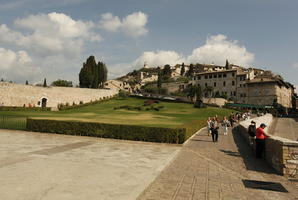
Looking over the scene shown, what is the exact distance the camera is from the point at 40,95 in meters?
55.8

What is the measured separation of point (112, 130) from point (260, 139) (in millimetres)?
11078

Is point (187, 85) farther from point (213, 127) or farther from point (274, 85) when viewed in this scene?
point (213, 127)

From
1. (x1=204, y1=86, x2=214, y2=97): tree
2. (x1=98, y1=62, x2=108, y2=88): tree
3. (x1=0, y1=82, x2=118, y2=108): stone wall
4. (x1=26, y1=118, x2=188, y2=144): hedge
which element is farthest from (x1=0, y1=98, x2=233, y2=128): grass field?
(x1=204, y1=86, x2=214, y2=97): tree

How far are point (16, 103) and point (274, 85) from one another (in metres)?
75.9

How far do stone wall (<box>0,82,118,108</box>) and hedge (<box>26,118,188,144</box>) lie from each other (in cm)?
3337

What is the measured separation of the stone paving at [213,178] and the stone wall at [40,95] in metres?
48.5

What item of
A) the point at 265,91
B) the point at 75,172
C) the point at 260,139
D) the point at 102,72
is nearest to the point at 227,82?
the point at 265,91

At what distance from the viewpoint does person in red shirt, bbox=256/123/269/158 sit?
1184cm

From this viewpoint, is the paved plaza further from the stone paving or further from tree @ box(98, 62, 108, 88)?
tree @ box(98, 62, 108, 88)

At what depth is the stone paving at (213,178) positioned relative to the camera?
6926 mm

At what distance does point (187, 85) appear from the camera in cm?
10488

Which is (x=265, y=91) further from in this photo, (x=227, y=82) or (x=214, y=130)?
(x=214, y=130)

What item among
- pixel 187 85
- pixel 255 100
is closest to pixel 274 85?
pixel 255 100

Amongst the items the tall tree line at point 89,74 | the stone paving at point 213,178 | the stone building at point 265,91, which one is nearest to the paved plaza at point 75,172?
the stone paving at point 213,178
